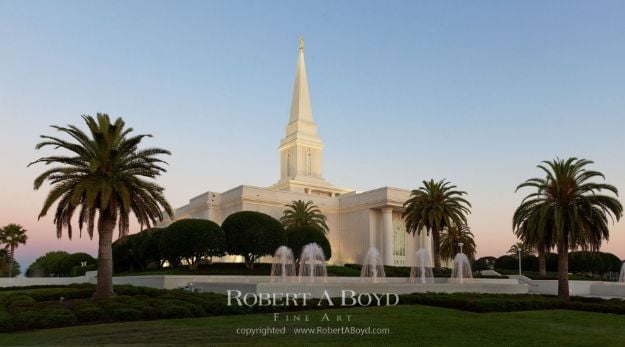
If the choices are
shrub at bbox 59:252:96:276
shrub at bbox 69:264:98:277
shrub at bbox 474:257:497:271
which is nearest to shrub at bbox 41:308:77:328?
shrub at bbox 69:264:98:277

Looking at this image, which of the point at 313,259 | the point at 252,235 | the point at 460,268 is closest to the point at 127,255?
the point at 252,235

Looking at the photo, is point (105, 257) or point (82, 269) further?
point (82, 269)

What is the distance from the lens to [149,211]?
2381cm

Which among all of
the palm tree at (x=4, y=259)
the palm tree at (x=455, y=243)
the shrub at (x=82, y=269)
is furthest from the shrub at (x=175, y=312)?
the palm tree at (x=4, y=259)

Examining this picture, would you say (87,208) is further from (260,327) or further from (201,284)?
(260,327)

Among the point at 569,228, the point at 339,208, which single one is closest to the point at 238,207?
the point at 339,208

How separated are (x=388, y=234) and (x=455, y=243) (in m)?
7.40

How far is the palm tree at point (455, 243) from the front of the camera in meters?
58.0

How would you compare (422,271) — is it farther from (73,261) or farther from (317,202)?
(73,261)

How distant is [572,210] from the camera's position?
80.0 feet

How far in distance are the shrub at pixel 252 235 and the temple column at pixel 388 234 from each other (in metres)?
17.2

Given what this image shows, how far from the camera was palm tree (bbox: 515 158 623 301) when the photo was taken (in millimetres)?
24219

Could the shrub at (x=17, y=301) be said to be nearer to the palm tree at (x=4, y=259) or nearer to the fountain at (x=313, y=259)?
the fountain at (x=313, y=259)

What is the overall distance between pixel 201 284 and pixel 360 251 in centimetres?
3187
